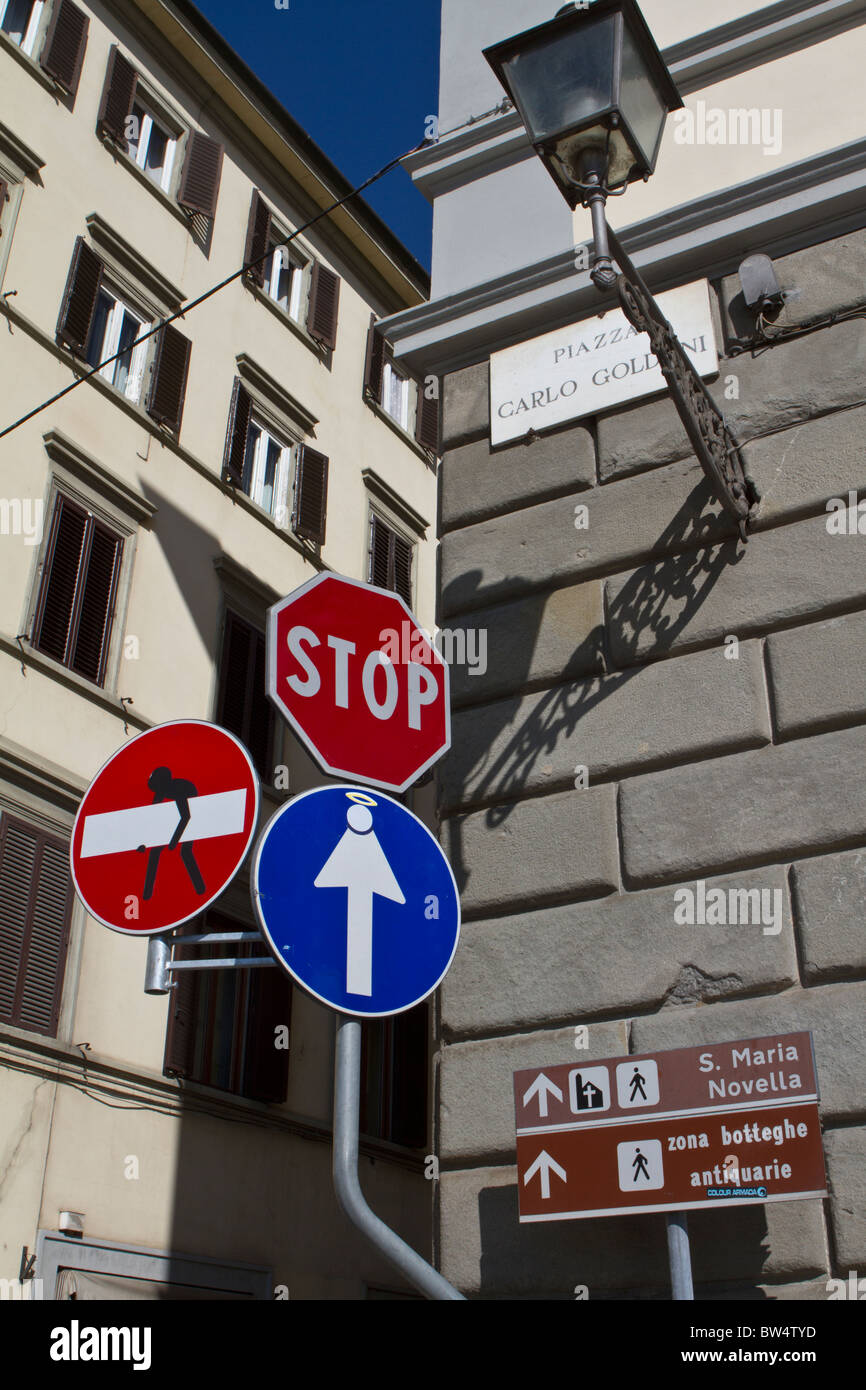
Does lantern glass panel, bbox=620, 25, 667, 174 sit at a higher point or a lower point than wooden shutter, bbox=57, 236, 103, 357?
lower

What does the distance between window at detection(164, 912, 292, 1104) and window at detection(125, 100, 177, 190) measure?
8443 mm

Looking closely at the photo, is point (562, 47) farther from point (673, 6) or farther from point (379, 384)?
point (379, 384)

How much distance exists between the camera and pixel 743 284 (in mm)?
5590

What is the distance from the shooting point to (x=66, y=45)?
47.1 feet

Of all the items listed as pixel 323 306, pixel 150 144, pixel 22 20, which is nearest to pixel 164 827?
pixel 22 20

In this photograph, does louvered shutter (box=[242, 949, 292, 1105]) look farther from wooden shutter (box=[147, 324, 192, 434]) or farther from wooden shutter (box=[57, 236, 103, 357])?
wooden shutter (box=[57, 236, 103, 357])

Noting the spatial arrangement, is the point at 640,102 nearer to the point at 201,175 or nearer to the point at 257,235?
the point at 201,175

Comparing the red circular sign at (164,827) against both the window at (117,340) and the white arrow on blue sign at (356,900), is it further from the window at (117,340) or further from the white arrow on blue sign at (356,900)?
the window at (117,340)

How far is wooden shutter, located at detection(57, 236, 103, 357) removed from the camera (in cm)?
1315

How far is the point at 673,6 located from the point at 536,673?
335cm

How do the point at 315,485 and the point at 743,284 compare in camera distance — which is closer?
the point at 743,284

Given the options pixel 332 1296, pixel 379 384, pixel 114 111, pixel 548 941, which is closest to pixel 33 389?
pixel 114 111

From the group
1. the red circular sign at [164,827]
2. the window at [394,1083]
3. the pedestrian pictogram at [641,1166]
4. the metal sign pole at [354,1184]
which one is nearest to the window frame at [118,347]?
the window at [394,1083]
